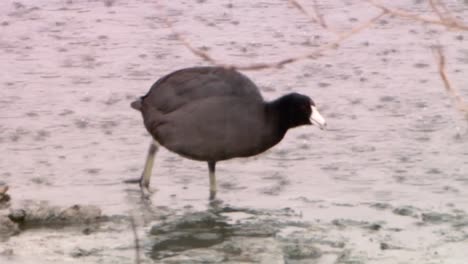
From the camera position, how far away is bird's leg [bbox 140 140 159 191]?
8.76 metres

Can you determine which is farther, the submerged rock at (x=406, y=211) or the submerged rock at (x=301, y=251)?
the submerged rock at (x=406, y=211)

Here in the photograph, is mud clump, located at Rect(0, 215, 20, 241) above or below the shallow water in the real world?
above

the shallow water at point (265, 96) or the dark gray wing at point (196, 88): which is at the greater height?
the dark gray wing at point (196, 88)

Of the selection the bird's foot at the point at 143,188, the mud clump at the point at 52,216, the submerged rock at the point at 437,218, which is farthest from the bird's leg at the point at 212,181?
the submerged rock at the point at 437,218

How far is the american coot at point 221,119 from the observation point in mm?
8477

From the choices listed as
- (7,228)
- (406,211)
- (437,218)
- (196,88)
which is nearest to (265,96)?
(196,88)

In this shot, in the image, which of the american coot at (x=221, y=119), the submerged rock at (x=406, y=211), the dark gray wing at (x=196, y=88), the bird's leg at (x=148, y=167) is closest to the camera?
the submerged rock at (x=406, y=211)

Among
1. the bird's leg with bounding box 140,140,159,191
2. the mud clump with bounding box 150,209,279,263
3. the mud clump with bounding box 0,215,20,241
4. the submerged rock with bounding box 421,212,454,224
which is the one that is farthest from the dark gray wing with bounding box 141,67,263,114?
the mud clump with bounding box 0,215,20,241

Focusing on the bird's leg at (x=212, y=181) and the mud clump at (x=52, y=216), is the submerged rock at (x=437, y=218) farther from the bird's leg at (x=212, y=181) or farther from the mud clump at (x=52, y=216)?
the mud clump at (x=52, y=216)

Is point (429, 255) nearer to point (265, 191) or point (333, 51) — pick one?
point (265, 191)

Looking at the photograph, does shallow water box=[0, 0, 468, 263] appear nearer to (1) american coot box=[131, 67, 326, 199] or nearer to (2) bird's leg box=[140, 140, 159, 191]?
(2) bird's leg box=[140, 140, 159, 191]

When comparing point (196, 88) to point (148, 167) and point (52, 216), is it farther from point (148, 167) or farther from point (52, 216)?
point (52, 216)

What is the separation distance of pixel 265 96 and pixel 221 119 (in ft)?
8.61

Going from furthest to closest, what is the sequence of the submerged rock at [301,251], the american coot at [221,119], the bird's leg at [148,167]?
the bird's leg at [148,167] → the american coot at [221,119] → the submerged rock at [301,251]
